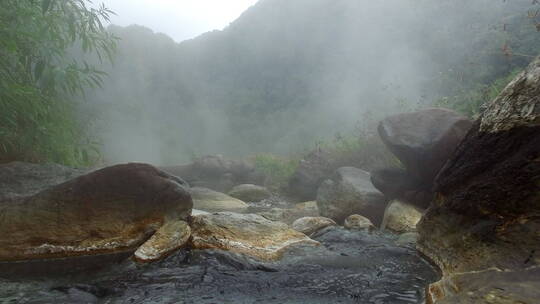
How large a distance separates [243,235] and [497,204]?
2.33 m

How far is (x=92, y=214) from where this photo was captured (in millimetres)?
3641

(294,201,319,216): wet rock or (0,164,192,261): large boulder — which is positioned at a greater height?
(0,164,192,261): large boulder

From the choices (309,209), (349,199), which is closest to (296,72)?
(309,209)

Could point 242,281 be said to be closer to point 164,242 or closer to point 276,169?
point 164,242

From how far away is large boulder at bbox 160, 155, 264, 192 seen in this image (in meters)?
15.2

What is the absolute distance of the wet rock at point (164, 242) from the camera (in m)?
3.33

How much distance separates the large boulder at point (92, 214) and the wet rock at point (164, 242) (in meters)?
0.23

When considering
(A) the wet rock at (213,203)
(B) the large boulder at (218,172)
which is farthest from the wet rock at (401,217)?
(B) the large boulder at (218,172)

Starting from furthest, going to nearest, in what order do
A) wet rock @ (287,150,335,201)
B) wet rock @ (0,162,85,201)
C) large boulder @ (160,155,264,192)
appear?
large boulder @ (160,155,264,192), wet rock @ (287,150,335,201), wet rock @ (0,162,85,201)

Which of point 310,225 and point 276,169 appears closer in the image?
point 310,225

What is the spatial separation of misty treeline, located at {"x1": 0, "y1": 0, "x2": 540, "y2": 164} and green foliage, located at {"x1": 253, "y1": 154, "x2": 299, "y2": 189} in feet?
8.45

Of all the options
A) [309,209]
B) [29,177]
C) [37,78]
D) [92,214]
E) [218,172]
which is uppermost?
[37,78]

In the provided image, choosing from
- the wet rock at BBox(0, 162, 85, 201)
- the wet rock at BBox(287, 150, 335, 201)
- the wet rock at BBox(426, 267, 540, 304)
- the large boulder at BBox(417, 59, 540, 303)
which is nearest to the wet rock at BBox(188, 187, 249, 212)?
the wet rock at BBox(287, 150, 335, 201)

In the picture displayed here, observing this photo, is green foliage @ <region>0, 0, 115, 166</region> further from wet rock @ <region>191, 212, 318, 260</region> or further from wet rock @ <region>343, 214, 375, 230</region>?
wet rock @ <region>343, 214, 375, 230</region>
